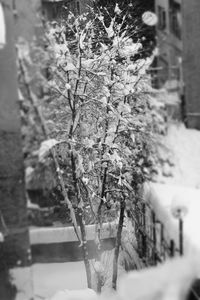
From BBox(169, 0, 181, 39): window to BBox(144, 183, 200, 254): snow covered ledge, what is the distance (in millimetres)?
5773

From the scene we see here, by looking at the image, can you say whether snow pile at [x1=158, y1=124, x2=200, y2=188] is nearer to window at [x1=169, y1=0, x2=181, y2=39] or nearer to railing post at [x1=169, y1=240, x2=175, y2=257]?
railing post at [x1=169, y1=240, x2=175, y2=257]

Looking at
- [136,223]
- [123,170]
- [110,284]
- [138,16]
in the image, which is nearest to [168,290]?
[110,284]

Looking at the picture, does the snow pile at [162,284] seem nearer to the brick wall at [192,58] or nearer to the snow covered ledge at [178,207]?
the snow covered ledge at [178,207]

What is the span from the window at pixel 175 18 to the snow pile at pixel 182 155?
9.10 feet

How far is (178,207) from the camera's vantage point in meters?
2.36

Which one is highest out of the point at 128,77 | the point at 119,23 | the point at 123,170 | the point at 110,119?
the point at 119,23

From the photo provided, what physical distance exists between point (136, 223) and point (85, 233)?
0.44m

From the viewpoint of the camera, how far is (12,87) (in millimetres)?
5840

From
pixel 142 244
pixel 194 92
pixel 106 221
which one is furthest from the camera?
pixel 194 92

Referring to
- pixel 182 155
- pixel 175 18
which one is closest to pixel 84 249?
pixel 182 155

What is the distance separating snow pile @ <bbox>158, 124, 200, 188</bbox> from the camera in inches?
172

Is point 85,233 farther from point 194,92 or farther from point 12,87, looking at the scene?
point 12,87

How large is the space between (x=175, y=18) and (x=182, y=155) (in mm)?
4463

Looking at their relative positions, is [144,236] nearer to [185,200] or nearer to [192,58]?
[185,200]
